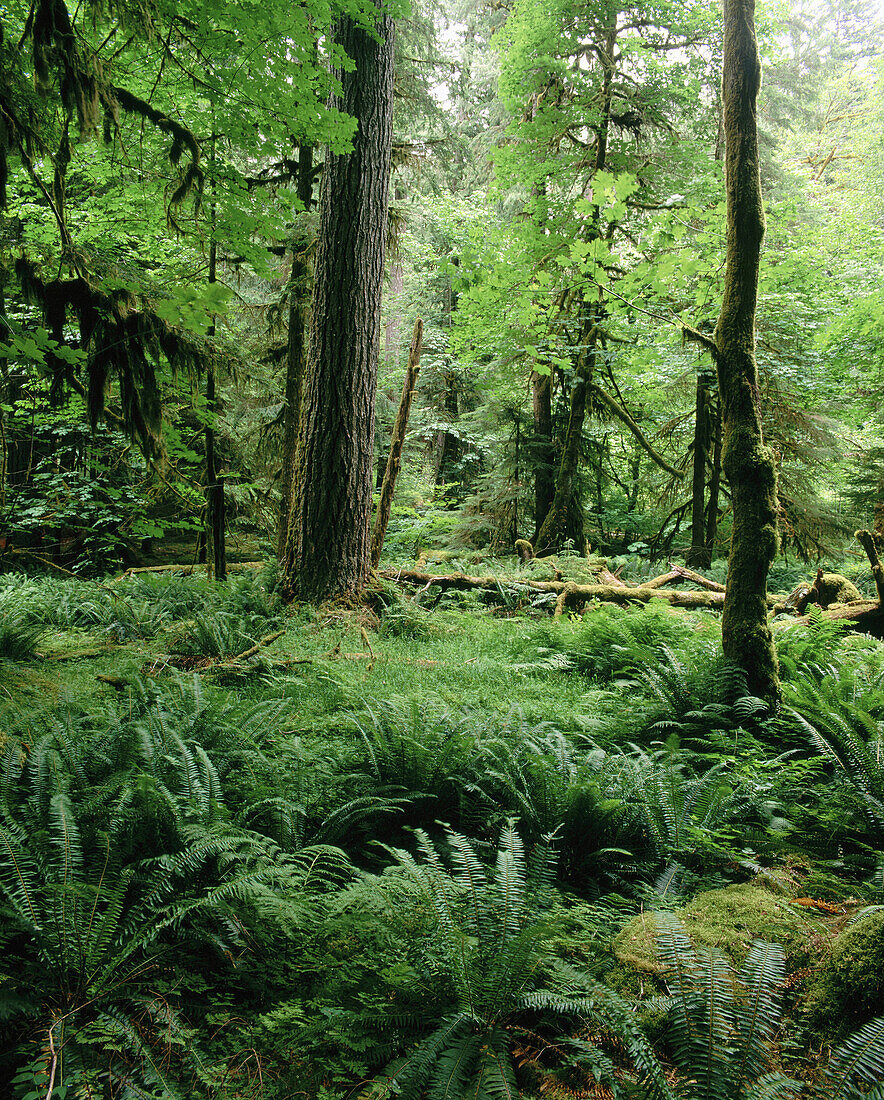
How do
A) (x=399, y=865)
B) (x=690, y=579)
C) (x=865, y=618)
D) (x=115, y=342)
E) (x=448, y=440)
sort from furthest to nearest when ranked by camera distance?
(x=448, y=440)
(x=690, y=579)
(x=865, y=618)
(x=115, y=342)
(x=399, y=865)

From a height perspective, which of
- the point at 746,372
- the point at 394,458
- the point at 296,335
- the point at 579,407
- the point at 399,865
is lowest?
the point at 399,865

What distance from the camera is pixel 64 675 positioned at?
438 cm

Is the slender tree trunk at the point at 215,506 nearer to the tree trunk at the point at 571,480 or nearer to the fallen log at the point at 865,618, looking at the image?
the tree trunk at the point at 571,480

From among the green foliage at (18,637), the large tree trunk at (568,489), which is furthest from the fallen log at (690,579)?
the green foliage at (18,637)

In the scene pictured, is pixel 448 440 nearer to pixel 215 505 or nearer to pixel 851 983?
pixel 215 505

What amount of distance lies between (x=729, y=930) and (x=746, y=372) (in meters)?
3.79

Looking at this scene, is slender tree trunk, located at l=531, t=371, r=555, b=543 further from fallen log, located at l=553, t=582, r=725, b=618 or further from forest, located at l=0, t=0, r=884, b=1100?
fallen log, located at l=553, t=582, r=725, b=618

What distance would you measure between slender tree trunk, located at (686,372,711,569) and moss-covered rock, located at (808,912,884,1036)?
10.2 m

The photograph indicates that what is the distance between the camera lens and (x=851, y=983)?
1552 mm

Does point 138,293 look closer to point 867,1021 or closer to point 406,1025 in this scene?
point 406,1025

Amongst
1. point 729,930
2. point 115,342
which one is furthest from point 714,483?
point 115,342

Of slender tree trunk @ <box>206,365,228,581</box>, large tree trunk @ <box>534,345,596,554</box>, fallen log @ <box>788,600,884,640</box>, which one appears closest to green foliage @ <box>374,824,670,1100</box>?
fallen log @ <box>788,600,884,640</box>

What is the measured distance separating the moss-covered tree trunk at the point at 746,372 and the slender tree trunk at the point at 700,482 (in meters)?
7.01

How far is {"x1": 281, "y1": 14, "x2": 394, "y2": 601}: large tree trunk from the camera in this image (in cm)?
654
